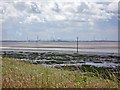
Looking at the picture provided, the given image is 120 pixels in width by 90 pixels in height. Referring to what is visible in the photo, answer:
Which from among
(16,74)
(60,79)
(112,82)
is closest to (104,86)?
(112,82)

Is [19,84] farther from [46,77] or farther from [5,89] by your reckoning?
[46,77]

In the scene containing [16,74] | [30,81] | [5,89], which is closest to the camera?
[5,89]

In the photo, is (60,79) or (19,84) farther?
(60,79)

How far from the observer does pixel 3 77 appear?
6.34 meters

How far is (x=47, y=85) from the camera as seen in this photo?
6.02m

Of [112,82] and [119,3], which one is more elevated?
[119,3]

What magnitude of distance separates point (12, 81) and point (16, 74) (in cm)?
65

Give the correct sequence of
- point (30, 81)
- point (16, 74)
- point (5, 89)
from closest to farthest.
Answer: point (5, 89) → point (30, 81) → point (16, 74)

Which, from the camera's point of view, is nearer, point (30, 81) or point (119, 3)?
point (30, 81)

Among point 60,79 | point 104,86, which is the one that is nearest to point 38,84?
point 60,79

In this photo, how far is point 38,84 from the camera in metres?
6.11

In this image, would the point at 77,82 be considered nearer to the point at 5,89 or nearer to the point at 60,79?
the point at 60,79

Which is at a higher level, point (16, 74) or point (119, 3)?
point (119, 3)

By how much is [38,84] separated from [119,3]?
2.71 metres
